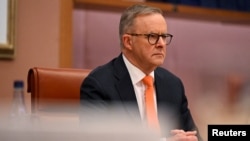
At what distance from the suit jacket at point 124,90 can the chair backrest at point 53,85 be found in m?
0.19

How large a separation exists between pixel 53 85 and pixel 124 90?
1.13 feet

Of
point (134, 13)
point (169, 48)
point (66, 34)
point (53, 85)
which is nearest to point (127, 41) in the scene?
point (134, 13)

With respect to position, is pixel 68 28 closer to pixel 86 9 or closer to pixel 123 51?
pixel 86 9

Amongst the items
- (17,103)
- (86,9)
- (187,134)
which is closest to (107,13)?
(86,9)

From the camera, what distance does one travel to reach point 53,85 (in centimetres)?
176

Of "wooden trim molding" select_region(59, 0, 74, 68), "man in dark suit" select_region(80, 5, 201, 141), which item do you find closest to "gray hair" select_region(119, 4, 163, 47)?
"man in dark suit" select_region(80, 5, 201, 141)

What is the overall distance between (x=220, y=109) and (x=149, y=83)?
2.62 ft

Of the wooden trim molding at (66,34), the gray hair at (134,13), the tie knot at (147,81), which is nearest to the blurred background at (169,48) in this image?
the wooden trim molding at (66,34)

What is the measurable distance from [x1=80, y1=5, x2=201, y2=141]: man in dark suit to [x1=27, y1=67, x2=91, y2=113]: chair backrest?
201 mm

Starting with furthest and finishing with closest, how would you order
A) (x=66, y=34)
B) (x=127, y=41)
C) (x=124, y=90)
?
(x=66, y=34)
(x=127, y=41)
(x=124, y=90)

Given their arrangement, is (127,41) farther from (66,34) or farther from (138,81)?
(66,34)

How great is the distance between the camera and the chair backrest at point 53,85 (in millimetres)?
1719

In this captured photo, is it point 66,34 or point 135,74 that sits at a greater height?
point 66,34

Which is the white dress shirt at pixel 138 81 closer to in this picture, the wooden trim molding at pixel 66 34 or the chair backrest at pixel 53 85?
the chair backrest at pixel 53 85
